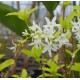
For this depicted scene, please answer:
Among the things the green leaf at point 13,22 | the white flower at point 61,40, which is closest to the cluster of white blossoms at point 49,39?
the white flower at point 61,40

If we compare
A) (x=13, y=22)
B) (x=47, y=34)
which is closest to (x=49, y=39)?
(x=47, y=34)

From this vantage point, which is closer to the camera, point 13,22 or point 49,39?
point 49,39

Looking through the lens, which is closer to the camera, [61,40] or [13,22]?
[61,40]

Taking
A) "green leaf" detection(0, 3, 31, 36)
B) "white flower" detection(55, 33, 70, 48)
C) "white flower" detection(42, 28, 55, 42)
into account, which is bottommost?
"white flower" detection(55, 33, 70, 48)

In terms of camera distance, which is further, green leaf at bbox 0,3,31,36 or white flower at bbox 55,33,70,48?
green leaf at bbox 0,3,31,36

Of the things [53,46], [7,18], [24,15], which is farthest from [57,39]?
[7,18]

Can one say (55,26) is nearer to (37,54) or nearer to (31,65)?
(37,54)

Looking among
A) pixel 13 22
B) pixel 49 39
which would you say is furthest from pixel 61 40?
pixel 13 22

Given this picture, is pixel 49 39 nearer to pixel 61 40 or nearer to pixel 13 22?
pixel 61 40

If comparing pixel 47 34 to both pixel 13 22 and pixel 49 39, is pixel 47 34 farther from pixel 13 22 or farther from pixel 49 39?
pixel 13 22

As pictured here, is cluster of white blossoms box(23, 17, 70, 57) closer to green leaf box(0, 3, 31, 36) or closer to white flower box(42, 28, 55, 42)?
white flower box(42, 28, 55, 42)

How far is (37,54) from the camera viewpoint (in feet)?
2.01

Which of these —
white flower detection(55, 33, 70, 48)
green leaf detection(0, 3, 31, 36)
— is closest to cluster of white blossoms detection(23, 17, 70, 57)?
white flower detection(55, 33, 70, 48)

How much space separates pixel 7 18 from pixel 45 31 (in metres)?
0.24
